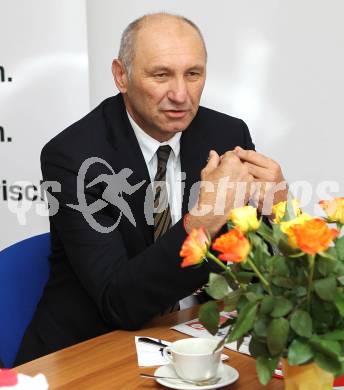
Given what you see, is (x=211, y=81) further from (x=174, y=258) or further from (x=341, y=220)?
(x=341, y=220)

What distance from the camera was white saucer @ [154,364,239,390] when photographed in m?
1.13

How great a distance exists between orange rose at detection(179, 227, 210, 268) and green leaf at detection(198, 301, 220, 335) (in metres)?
0.09

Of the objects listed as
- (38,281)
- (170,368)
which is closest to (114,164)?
(38,281)

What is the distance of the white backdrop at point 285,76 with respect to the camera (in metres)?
2.66

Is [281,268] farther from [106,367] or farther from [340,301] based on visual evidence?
[106,367]

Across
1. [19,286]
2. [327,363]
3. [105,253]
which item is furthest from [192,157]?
[327,363]

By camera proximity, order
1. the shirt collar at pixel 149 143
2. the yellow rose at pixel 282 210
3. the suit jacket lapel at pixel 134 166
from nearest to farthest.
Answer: the yellow rose at pixel 282 210 < the suit jacket lapel at pixel 134 166 < the shirt collar at pixel 149 143

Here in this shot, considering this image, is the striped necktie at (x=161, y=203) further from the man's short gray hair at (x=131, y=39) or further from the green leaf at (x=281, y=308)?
the green leaf at (x=281, y=308)

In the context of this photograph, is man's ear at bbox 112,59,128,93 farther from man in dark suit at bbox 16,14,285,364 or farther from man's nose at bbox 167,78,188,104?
man's nose at bbox 167,78,188,104

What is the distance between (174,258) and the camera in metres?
1.49

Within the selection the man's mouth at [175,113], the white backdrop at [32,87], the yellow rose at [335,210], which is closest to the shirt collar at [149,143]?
the man's mouth at [175,113]

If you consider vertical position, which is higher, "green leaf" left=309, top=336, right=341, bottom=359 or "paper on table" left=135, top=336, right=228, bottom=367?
"green leaf" left=309, top=336, right=341, bottom=359

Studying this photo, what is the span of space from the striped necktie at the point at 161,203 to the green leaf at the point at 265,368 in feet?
2.88

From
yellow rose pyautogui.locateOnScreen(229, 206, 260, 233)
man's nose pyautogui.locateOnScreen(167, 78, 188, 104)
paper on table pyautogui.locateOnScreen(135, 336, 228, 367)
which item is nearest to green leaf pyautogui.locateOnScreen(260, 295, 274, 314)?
yellow rose pyautogui.locateOnScreen(229, 206, 260, 233)
